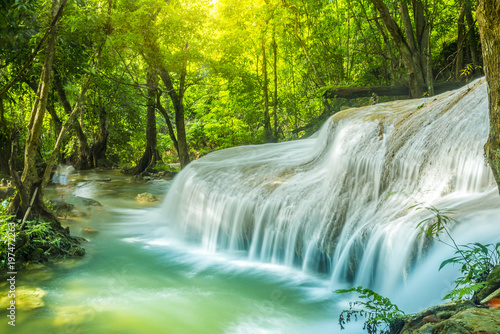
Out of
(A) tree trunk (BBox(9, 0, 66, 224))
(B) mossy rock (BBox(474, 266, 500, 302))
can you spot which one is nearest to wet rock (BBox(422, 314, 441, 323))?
(B) mossy rock (BBox(474, 266, 500, 302))

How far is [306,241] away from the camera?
5520 mm

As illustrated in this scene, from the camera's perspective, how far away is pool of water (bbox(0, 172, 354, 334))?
4004 mm

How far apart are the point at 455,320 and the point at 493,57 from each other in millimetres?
1729

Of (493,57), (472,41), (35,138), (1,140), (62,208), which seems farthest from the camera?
(472,41)

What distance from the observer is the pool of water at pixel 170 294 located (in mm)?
4004

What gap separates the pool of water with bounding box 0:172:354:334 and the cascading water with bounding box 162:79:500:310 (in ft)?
1.30

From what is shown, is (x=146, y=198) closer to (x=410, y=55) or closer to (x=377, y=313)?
(x=410, y=55)

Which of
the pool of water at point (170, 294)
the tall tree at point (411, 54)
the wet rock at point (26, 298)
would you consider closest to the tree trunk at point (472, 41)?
the tall tree at point (411, 54)

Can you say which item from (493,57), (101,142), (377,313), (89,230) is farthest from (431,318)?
(101,142)

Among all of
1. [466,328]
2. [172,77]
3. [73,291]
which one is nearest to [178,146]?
[172,77]

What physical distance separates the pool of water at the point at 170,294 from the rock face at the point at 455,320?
1336 millimetres

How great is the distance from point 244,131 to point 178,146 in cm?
263

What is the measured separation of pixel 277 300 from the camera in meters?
4.60

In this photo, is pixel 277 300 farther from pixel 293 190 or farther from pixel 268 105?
pixel 268 105
